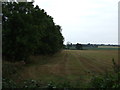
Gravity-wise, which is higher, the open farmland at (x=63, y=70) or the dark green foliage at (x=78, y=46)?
the dark green foliage at (x=78, y=46)

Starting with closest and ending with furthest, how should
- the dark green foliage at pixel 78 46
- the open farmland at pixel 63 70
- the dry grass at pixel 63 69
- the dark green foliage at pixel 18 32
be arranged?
1. the open farmland at pixel 63 70
2. the dry grass at pixel 63 69
3. the dark green foliage at pixel 18 32
4. the dark green foliage at pixel 78 46

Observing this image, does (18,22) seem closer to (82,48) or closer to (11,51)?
(11,51)

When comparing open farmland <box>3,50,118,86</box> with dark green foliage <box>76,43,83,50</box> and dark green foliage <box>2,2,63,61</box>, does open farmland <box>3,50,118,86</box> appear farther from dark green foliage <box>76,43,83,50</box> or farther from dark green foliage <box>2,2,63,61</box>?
dark green foliage <box>76,43,83,50</box>

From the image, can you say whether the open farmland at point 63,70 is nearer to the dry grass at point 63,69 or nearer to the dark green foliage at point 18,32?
the dry grass at point 63,69

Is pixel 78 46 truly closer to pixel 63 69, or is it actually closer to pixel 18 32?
pixel 18 32

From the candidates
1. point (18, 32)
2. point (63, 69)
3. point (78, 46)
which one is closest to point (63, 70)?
point (63, 69)

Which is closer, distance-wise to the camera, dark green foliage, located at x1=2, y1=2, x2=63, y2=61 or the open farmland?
the open farmland

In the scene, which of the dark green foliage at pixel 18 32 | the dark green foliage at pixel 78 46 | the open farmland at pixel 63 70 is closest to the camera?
the open farmland at pixel 63 70

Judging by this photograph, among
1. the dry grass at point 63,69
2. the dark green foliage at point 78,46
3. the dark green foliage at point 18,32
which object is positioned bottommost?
the dry grass at point 63,69

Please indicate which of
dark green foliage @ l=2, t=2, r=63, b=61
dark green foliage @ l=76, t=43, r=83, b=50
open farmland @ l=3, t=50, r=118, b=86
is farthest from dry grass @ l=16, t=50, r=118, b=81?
dark green foliage @ l=76, t=43, r=83, b=50

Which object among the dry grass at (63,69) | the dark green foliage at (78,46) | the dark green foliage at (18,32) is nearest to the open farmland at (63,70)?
the dry grass at (63,69)

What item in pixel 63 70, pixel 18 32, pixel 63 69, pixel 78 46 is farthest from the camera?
pixel 78 46

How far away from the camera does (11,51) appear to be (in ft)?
76.2

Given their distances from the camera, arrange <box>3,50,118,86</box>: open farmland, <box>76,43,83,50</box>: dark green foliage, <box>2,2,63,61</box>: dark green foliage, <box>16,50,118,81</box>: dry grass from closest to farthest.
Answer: <box>3,50,118,86</box>: open farmland < <box>16,50,118,81</box>: dry grass < <box>2,2,63,61</box>: dark green foliage < <box>76,43,83,50</box>: dark green foliage
